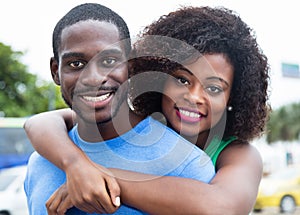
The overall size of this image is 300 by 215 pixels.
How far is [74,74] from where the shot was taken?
1648 millimetres

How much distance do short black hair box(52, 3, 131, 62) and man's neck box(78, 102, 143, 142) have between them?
0.21 metres

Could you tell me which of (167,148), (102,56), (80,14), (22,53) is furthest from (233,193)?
(22,53)

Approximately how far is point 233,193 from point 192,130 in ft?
1.37

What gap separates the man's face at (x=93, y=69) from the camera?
5.28 feet

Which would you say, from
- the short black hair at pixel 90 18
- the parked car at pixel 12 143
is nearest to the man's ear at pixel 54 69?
the short black hair at pixel 90 18

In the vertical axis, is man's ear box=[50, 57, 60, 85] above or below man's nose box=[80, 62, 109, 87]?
below

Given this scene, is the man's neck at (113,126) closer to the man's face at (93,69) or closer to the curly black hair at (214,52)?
the man's face at (93,69)

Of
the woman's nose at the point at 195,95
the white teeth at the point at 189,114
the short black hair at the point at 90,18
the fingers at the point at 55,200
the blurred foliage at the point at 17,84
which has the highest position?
the short black hair at the point at 90,18

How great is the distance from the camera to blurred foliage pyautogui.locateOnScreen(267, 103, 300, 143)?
28.5 metres

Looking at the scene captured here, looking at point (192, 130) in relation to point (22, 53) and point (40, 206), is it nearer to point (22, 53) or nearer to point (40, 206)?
point (40, 206)

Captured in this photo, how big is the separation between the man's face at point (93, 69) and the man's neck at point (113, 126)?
2cm

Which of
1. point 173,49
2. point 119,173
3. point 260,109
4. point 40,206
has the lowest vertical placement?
point 40,206

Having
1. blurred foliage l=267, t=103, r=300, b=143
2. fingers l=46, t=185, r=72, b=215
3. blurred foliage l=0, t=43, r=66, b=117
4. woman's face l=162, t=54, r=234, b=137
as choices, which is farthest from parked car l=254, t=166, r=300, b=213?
blurred foliage l=267, t=103, r=300, b=143

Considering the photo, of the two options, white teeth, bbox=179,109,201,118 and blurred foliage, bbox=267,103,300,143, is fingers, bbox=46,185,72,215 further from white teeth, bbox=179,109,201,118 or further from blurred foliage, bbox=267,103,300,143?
blurred foliage, bbox=267,103,300,143
